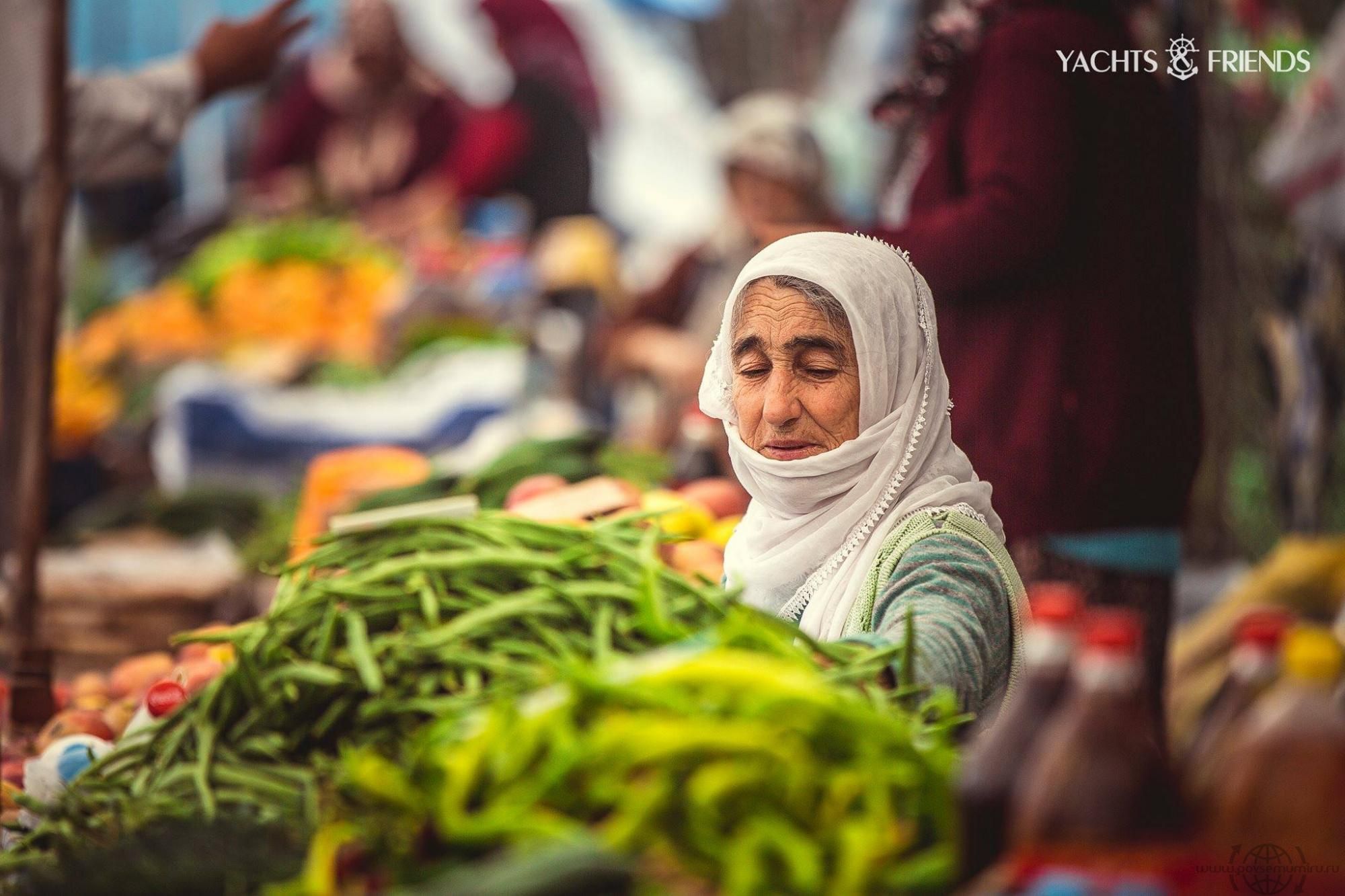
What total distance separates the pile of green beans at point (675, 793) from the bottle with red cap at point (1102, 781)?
129 mm

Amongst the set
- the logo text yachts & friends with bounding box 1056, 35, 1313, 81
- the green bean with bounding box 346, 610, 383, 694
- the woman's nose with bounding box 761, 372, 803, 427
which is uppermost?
the logo text yachts & friends with bounding box 1056, 35, 1313, 81

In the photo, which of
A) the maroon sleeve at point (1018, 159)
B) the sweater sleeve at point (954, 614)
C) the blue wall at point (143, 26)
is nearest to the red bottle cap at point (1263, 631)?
the sweater sleeve at point (954, 614)

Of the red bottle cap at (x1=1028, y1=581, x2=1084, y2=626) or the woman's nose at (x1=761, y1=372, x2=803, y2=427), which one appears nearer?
the red bottle cap at (x1=1028, y1=581, x2=1084, y2=626)

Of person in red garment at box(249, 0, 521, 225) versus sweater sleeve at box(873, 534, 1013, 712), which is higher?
person in red garment at box(249, 0, 521, 225)

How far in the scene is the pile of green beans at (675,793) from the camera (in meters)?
1.18

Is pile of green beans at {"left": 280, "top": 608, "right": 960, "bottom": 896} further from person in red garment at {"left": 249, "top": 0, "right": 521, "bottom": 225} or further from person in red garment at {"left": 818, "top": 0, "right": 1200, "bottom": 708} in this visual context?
person in red garment at {"left": 249, "top": 0, "right": 521, "bottom": 225}

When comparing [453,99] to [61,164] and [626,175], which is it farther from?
[61,164]

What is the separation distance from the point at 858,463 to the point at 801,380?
0.15 m

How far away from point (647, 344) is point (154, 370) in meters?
2.61

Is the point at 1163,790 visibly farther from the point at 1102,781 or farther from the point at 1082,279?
the point at 1082,279

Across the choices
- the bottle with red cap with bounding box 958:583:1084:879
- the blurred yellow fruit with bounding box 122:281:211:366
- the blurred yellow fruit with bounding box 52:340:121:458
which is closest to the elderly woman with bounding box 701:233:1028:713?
the bottle with red cap with bounding box 958:583:1084:879

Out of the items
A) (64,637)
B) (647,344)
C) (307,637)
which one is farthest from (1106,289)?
(647,344)

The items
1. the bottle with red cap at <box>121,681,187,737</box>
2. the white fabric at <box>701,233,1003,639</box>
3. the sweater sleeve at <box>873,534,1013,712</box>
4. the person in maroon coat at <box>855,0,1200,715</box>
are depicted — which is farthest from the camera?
the person in maroon coat at <box>855,0,1200,715</box>

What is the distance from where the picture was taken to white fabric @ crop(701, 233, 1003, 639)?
208 cm
